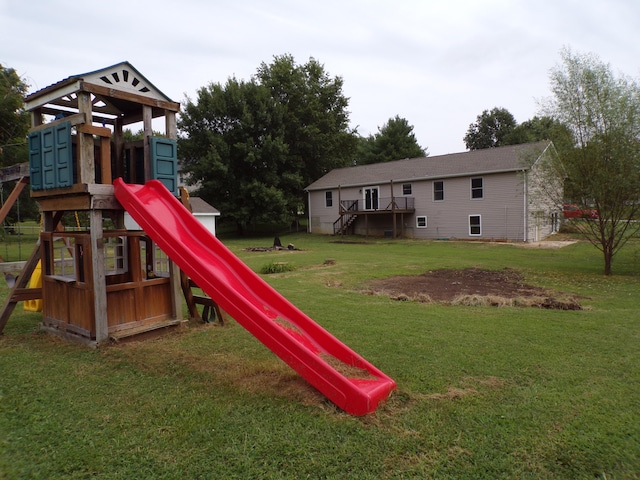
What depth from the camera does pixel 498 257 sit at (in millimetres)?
16812

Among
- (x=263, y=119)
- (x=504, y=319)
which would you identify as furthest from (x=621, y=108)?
(x=263, y=119)

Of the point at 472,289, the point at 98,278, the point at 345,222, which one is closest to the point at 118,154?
the point at 98,278

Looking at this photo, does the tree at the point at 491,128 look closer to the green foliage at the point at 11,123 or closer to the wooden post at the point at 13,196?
the green foliage at the point at 11,123

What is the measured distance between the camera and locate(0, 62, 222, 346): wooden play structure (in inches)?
220

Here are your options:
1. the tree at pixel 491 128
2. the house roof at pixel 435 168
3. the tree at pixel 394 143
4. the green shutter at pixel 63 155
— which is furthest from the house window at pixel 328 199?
the tree at pixel 491 128

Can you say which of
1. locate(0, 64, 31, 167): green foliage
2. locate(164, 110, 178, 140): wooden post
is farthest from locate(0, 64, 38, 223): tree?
locate(164, 110, 178, 140): wooden post

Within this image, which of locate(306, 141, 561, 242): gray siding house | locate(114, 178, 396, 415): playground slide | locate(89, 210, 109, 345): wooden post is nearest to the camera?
locate(114, 178, 396, 415): playground slide

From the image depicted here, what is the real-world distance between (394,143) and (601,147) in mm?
39709

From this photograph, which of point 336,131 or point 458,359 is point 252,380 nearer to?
point 458,359

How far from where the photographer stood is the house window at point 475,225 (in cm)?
2502

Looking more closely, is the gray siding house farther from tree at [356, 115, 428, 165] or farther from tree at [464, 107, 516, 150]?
tree at [464, 107, 516, 150]

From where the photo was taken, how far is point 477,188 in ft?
82.1

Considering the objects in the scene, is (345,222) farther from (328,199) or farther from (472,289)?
(472,289)

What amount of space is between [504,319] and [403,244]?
17.5 metres
